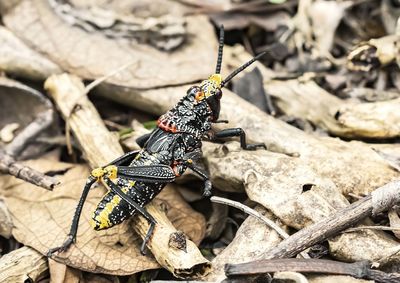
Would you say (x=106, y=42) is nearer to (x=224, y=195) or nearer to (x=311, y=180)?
(x=224, y=195)

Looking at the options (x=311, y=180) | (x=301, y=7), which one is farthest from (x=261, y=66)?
(x=311, y=180)

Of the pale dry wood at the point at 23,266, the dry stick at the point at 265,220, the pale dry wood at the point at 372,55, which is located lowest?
the pale dry wood at the point at 23,266

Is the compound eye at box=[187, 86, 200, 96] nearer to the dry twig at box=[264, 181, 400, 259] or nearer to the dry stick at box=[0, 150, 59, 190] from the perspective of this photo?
the dry stick at box=[0, 150, 59, 190]

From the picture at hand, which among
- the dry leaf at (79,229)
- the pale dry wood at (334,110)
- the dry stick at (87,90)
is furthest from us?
the dry stick at (87,90)

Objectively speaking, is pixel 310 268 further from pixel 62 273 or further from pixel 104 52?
pixel 104 52

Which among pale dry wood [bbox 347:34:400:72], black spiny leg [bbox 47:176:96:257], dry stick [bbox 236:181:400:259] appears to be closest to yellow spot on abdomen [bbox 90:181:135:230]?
black spiny leg [bbox 47:176:96:257]

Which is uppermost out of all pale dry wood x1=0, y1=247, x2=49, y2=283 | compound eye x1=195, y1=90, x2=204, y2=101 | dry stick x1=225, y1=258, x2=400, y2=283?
compound eye x1=195, y1=90, x2=204, y2=101

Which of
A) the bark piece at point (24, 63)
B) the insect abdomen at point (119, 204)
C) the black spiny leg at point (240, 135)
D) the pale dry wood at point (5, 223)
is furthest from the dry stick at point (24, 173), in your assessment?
the black spiny leg at point (240, 135)

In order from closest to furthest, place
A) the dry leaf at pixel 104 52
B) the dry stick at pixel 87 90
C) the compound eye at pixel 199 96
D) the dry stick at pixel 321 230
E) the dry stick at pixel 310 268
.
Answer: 1. the dry stick at pixel 310 268
2. the dry stick at pixel 321 230
3. the compound eye at pixel 199 96
4. the dry stick at pixel 87 90
5. the dry leaf at pixel 104 52

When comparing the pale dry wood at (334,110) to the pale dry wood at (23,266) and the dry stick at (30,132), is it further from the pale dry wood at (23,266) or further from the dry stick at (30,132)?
the pale dry wood at (23,266)
